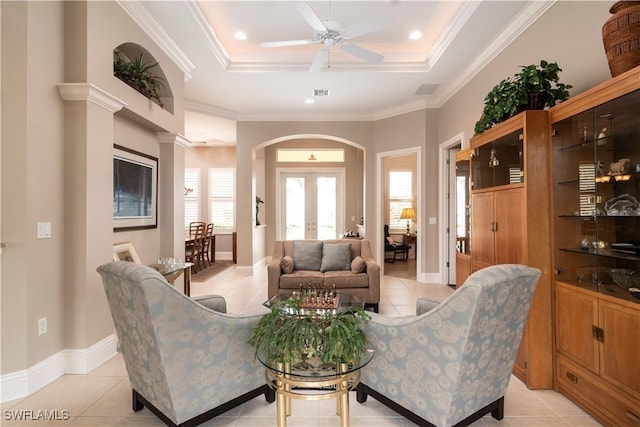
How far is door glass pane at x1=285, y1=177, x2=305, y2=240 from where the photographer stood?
8328 millimetres

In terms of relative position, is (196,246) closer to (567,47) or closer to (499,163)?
(499,163)

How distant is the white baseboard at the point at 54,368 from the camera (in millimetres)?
2176

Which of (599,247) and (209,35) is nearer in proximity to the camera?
(599,247)

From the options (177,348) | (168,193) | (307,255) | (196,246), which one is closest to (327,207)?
(196,246)

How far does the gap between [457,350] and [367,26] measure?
2.66 m

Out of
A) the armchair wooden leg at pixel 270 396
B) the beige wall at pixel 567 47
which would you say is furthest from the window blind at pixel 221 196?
the armchair wooden leg at pixel 270 396

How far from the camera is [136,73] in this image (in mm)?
3186

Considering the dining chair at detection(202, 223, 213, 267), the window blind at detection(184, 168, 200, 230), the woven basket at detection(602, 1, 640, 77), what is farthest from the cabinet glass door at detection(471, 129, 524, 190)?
the window blind at detection(184, 168, 200, 230)

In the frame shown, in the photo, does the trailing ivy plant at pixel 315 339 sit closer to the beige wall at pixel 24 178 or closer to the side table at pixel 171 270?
the beige wall at pixel 24 178

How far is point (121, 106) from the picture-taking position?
9.32 feet

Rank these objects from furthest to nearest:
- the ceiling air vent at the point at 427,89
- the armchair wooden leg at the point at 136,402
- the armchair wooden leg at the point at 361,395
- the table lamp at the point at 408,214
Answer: the table lamp at the point at 408,214 → the ceiling air vent at the point at 427,89 → the armchair wooden leg at the point at 361,395 → the armchair wooden leg at the point at 136,402

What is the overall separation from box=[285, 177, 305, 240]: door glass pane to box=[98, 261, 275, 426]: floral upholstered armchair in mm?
6395

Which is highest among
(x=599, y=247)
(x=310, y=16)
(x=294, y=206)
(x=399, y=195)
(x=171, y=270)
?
(x=310, y=16)

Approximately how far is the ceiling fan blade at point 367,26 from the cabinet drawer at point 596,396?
9.78 ft
